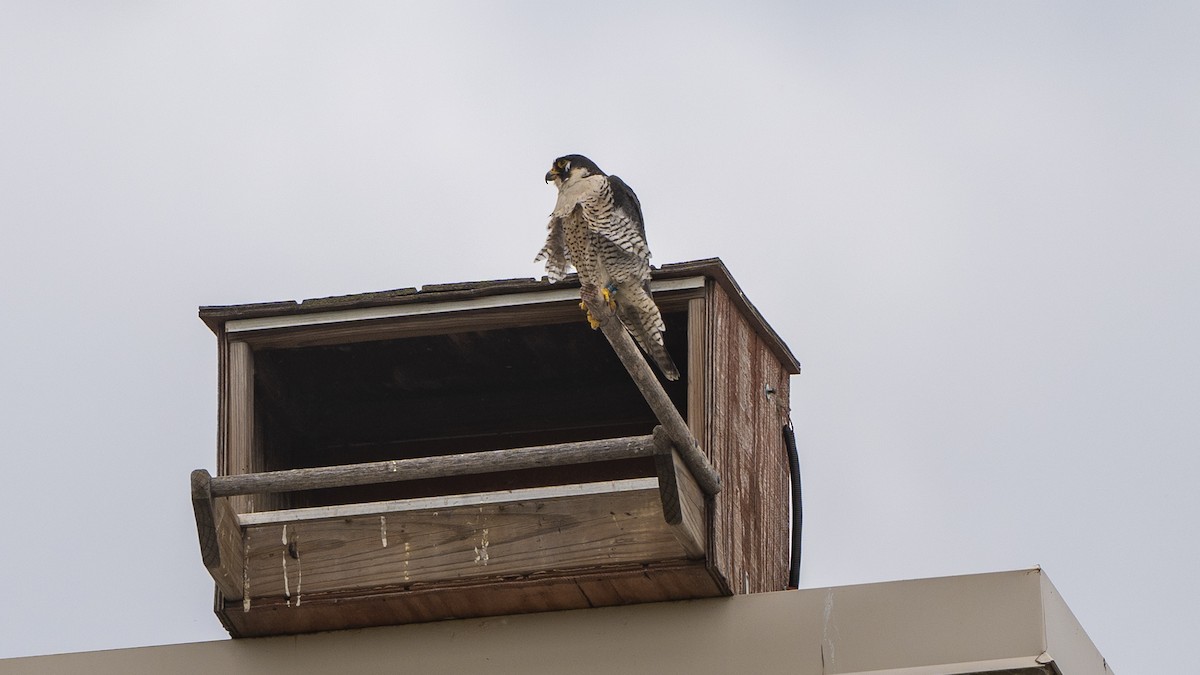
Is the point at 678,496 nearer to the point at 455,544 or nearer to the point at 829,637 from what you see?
the point at 829,637

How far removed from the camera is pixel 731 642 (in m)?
6.86

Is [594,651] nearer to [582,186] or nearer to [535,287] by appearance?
[535,287]

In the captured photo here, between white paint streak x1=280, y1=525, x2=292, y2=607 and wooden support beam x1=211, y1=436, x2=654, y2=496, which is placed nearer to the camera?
wooden support beam x1=211, y1=436, x2=654, y2=496

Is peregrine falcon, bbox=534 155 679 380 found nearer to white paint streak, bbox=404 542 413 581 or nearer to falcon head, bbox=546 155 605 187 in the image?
falcon head, bbox=546 155 605 187

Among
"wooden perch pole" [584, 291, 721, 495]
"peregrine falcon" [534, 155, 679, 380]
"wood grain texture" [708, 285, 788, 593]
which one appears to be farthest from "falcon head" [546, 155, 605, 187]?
"wooden perch pole" [584, 291, 721, 495]

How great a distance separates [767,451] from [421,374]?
1.56 m

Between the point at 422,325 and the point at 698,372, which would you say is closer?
the point at 698,372

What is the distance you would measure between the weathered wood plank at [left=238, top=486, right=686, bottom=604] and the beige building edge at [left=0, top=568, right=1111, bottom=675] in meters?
0.25

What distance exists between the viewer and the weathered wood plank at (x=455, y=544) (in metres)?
6.95

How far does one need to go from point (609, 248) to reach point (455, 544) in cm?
151

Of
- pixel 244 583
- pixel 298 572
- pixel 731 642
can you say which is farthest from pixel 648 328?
pixel 244 583

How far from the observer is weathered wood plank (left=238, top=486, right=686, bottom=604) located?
6.95 m

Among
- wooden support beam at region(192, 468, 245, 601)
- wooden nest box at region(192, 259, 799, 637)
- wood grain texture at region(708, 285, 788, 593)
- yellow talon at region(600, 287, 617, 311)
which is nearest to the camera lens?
wooden support beam at region(192, 468, 245, 601)

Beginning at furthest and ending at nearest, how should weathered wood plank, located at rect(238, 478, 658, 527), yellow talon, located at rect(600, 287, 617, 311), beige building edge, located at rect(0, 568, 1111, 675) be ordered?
yellow talon, located at rect(600, 287, 617, 311) < weathered wood plank, located at rect(238, 478, 658, 527) < beige building edge, located at rect(0, 568, 1111, 675)
